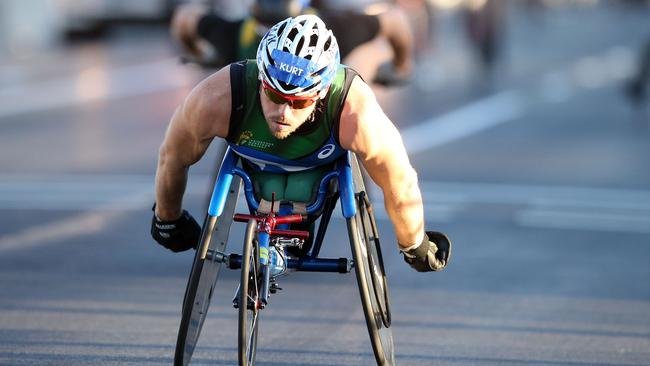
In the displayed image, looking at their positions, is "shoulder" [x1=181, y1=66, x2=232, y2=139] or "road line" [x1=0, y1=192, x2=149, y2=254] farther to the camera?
"road line" [x1=0, y1=192, x2=149, y2=254]

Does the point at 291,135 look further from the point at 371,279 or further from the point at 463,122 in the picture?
the point at 463,122

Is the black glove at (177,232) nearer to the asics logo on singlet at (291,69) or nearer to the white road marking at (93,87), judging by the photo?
the asics logo on singlet at (291,69)

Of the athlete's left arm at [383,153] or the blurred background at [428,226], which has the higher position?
the athlete's left arm at [383,153]

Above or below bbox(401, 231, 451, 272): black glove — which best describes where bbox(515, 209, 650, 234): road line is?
below

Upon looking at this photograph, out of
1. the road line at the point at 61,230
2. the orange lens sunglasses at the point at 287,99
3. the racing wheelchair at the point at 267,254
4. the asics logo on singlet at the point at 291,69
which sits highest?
the asics logo on singlet at the point at 291,69

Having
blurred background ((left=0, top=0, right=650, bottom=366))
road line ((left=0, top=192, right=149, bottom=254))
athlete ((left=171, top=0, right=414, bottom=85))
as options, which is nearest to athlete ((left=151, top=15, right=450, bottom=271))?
blurred background ((left=0, top=0, right=650, bottom=366))

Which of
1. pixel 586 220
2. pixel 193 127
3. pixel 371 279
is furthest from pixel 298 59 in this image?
pixel 586 220

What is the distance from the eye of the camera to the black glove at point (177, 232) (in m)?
6.43

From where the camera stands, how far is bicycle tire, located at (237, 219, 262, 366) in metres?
5.58

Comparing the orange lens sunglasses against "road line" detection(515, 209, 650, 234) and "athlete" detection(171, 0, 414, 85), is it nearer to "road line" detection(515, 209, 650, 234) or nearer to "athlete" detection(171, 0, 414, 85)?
"athlete" detection(171, 0, 414, 85)

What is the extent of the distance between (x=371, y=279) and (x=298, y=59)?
105 centimetres

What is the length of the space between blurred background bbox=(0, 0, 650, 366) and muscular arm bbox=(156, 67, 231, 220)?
1.22 metres

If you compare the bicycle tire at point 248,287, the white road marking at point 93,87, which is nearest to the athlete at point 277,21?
the bicycle tire at point 248,287

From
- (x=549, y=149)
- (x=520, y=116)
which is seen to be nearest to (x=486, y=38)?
(x=520, y=116)
